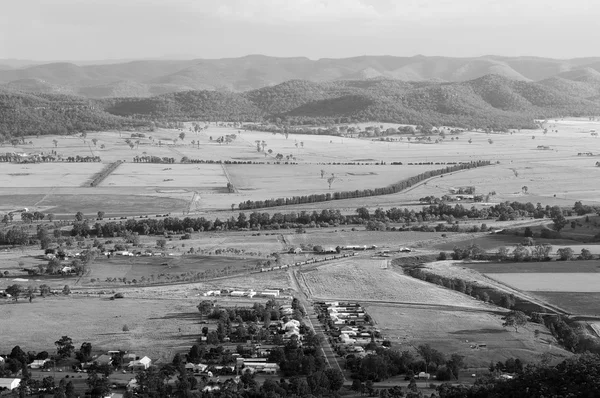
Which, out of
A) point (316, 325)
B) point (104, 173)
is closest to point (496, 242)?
point (316, 325)

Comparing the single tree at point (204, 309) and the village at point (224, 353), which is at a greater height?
the single tree at point (204, 309)

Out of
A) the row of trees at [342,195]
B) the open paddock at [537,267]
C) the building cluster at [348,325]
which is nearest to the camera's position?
the building cluster at [348,325]

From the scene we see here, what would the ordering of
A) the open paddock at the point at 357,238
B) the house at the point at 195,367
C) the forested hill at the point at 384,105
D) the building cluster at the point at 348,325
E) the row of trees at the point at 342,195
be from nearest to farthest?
1. the house at the point at 195,367
2. the building cluster at the point at 348,325
3. the open paddock at the point at 357,238
4. the row of trees at the point at 342,195
5. the forested hill at the point at 384,105

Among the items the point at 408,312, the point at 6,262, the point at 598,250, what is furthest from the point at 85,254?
the point at 598,250

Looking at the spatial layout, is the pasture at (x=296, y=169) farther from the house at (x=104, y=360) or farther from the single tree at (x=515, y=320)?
the house at (x=104, y=360)

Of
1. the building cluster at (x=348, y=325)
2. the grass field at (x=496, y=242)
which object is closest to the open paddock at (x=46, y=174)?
the grass field at (x=496, y=242)

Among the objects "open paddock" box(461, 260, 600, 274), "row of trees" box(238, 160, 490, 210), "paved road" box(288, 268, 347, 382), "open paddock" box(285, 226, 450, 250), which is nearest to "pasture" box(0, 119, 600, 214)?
"row of trees" box(238, 160, 490, 210)

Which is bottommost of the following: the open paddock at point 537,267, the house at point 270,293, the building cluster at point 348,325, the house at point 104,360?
the house at point 104,360

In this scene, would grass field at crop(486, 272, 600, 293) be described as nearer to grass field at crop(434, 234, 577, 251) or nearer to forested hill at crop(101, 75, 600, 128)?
grass field at crop(434, 234, 577, 251)
